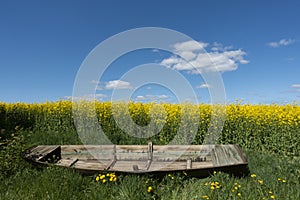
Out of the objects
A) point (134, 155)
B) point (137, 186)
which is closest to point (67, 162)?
point (134, 155)

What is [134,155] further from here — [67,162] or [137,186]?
[137,186]

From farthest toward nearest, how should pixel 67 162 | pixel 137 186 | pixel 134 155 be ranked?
1. pixel 134 155
2. pixel 67 162
3. pixel 137 186

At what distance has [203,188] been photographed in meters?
4.23

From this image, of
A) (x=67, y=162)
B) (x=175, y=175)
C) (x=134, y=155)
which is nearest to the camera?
(x=175, y=175)

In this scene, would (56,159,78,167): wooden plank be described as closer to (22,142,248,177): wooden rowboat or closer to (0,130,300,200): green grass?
(22,142,248,177): wooden rowboat

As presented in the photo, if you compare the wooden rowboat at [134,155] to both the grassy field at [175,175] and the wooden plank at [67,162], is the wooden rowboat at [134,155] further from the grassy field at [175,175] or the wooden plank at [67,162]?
the grassy field at [175,175]

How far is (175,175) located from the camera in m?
4.72

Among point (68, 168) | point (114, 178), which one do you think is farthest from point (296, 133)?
point (68, 168)

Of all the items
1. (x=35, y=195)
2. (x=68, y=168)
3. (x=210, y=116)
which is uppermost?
(x=210, y=116)

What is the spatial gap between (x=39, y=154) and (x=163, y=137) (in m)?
4.53

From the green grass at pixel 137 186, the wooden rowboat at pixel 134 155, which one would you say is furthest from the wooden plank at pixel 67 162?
the green grass at pixel 137 186

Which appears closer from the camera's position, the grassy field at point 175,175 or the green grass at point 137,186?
the green grass at point 137,186

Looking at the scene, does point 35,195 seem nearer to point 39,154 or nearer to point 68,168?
point 68,168

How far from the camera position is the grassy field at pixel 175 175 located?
162 inches
